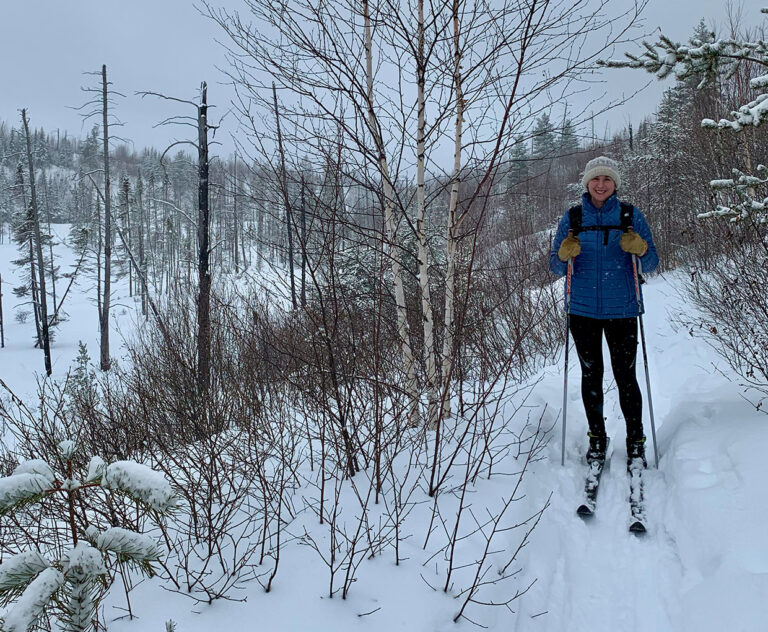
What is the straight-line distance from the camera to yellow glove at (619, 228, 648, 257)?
9.39 ft

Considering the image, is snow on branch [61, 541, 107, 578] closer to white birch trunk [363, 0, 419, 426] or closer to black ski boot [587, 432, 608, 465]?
white birch trunk [363, 0, 419, 426]

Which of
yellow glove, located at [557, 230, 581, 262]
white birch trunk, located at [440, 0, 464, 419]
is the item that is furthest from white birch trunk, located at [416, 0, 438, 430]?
yellow glove, located at [557, 230, 581, 262]

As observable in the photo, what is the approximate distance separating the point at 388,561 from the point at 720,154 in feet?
31.2

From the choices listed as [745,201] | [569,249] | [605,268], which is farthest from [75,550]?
[745,201]

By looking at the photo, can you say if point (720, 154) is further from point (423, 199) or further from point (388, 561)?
point (388, 561)

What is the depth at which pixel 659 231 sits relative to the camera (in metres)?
17.0

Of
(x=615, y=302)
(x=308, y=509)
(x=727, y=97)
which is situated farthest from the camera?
(x=727, y=97)

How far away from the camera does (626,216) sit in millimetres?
2953

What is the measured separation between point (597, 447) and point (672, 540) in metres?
0.81

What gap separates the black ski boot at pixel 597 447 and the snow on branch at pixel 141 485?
2.91 metres

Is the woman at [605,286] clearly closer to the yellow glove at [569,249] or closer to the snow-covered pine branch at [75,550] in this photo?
the yellow glove at [569,249]

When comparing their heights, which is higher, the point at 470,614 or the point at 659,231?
the point at 659,231

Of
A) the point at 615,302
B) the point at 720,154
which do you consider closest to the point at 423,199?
the point at 615,302

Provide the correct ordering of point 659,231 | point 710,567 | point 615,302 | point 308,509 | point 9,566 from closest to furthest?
point 9,566 < point 710,567 < point 308,509 < point 615,302 < point 659,231
